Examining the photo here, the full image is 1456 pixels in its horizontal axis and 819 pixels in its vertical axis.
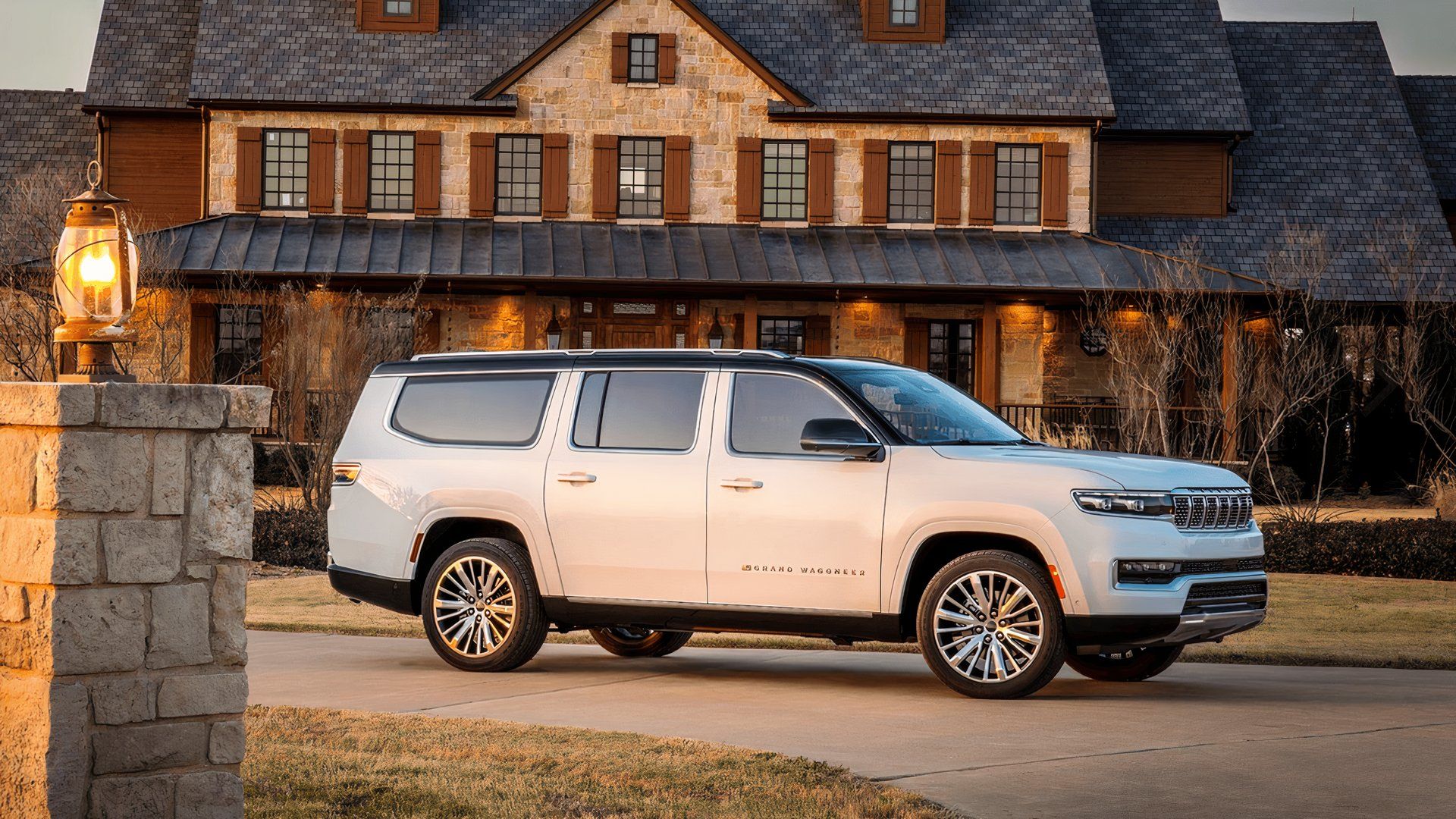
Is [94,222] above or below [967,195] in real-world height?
below

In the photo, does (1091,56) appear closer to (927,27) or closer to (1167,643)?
(927,27)

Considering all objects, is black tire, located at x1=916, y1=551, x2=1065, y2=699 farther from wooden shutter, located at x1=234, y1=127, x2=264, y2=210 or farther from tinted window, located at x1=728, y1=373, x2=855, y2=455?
wooden shutter, located at x1=234, y1=127, x2=264, y2=210

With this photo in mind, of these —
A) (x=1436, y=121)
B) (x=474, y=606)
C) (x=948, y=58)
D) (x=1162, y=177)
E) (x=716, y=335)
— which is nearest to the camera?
(x=474, y=606)

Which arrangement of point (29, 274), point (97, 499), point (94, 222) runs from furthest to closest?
point (29, 274) < point (94, 222) < point (97, 499)

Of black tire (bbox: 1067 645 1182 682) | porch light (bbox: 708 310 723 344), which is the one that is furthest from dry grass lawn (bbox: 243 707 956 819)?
porch light (bbox: 708 310 723 344)

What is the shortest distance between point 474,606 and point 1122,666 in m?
4.00

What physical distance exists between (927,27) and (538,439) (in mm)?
23312

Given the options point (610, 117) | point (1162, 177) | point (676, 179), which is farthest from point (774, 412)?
point (1162, 177)

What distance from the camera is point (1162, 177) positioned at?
109 ft

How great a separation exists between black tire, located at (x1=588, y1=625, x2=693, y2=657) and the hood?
295 cm

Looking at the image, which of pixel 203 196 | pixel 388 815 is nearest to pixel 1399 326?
pixel 203 196

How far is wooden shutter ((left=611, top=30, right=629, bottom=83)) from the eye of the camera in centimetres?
3100

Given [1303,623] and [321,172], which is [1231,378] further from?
[321,172]

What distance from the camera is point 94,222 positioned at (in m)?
6.06
